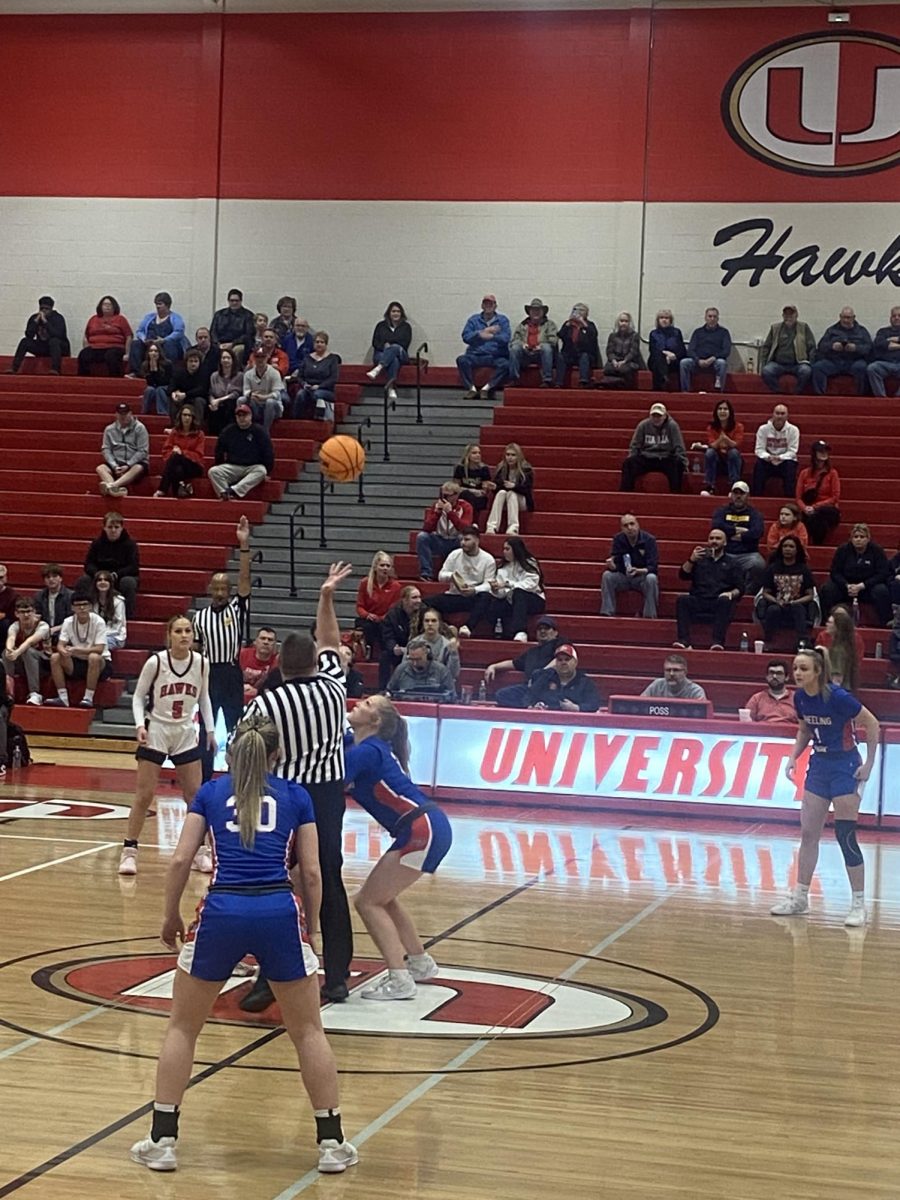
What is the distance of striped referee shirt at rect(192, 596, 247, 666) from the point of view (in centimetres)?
1483

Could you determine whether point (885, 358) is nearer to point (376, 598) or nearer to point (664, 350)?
point (664, 350)

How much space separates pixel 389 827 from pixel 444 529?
39.9 feet

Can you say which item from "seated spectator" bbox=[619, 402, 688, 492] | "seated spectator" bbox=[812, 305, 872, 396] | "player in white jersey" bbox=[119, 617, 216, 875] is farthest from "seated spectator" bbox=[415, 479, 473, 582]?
"player in white jersey" bbox=[119, 617, 216, 875]

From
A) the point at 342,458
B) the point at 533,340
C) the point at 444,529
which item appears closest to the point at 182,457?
the point at 444,529

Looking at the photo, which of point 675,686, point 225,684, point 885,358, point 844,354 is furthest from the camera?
point 844,354

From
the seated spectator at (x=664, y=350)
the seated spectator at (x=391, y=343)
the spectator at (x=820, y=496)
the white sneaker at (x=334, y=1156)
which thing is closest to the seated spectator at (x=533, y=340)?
the seated spectator at (x=664, y=350)

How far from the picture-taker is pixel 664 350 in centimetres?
2373

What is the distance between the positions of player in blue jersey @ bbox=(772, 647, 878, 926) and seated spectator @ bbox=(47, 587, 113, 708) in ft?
33.1

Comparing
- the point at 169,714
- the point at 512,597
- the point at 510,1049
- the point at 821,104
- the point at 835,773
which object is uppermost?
the point at 821,104

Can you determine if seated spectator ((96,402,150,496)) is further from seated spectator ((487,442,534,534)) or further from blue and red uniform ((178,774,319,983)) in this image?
blue and red uniform ((178,774,319,983))

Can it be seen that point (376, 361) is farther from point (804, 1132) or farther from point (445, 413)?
point (804, 1132)

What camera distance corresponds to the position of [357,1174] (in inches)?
228

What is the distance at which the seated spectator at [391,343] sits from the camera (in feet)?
82.2

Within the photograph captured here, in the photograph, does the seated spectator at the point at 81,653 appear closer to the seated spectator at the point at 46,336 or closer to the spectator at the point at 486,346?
the spectator at the point at 486,346
